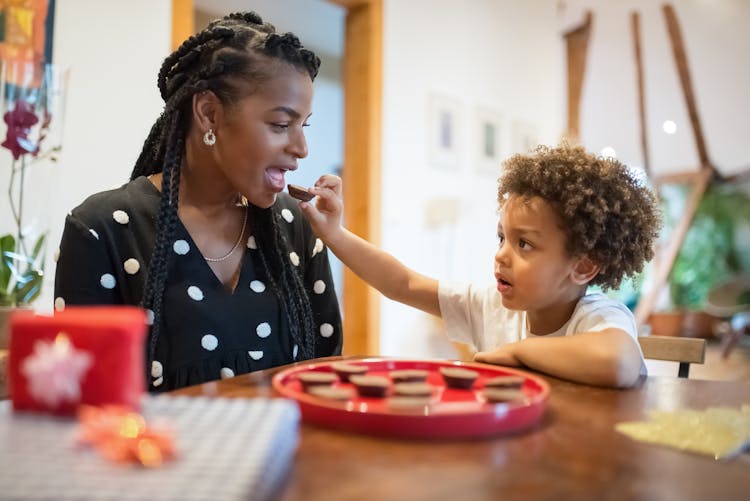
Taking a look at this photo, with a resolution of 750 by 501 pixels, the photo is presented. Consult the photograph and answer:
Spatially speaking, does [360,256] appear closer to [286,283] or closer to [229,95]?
[286,283]

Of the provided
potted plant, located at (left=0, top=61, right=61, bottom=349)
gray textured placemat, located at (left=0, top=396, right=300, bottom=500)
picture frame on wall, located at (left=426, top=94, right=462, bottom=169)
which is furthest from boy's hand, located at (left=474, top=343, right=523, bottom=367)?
picture frame on wall, located at (left=426, top=94, right=462, bottom=169)

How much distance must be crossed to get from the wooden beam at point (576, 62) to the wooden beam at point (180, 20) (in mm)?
5795

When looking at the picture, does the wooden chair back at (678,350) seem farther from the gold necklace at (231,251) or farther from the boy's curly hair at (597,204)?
the gold necklace at (231,251)

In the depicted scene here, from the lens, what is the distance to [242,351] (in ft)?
4.37

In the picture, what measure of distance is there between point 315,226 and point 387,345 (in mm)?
2456

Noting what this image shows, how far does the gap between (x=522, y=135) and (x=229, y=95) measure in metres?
4.13

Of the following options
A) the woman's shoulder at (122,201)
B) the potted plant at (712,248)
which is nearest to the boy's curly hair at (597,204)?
the woman's shoulder at (122,201)

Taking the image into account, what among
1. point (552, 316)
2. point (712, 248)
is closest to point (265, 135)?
point (552, 316)

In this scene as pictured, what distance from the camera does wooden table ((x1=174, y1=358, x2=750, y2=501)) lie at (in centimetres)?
51

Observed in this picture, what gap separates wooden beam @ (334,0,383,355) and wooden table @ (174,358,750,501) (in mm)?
3017

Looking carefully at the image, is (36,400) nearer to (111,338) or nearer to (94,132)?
(111,338)

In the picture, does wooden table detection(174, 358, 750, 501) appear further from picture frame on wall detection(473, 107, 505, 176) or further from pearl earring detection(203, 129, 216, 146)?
picture frame on wall detection(473, 107, 505, 176)

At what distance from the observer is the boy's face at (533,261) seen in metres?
1.37

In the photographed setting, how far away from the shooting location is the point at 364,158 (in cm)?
377
